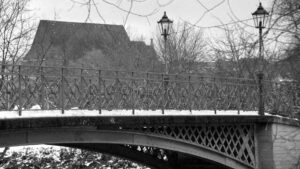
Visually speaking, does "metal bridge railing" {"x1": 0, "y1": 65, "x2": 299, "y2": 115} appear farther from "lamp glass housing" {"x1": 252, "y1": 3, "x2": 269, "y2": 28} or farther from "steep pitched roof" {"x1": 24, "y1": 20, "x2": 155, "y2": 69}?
"steep pitched roof" {"x1": 24, "y1": 20, "x2": 155, "y2": 69}

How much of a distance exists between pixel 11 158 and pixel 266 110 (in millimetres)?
12560

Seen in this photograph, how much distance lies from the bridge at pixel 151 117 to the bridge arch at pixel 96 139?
0.07ft

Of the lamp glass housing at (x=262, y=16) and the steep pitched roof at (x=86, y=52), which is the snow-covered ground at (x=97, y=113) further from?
the steep pitched roof at (x=86, y=52)

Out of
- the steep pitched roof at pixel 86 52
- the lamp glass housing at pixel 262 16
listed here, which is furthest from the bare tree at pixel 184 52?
the lamp glass housing at pixel 262 16

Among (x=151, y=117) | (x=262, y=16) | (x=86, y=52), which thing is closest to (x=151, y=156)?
(x=151, y=117)

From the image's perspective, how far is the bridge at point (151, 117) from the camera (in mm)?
11344

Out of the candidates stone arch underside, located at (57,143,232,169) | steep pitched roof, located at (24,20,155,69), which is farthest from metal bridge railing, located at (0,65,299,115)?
steep pitched roof, located at (24,20,155,69)

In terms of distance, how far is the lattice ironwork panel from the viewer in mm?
14914

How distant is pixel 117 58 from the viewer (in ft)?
104

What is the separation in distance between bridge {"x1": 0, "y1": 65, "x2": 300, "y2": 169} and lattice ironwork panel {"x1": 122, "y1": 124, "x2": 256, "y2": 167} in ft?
0.10

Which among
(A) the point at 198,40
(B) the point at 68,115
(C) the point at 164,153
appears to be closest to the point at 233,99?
(C) the point at 164,153

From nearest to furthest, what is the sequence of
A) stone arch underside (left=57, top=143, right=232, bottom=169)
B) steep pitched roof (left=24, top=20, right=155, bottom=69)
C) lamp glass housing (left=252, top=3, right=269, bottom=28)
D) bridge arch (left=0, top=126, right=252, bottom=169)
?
lamp glass housing (left=252, top=3, right=269, bottom=28) < bridge arch (left=0, top=126, right=252, bottom=169) < stone arch underside (left=57, top=143, right=232, bottom=169) < steep pitched roof (left=24, top=20, right=155, bottom=69)

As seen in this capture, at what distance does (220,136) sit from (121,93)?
4400 millimetres

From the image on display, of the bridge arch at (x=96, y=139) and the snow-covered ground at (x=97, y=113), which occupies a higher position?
the snow-covered ground at (x=97, y=113)
